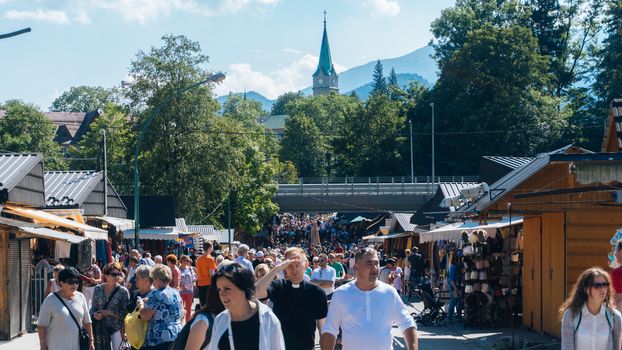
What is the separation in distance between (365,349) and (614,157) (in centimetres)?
663

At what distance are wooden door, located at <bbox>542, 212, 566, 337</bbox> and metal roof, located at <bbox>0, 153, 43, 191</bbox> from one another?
11.1 metres

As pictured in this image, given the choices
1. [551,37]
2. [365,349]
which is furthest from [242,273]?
[551,37]

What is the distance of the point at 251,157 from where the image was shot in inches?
3187

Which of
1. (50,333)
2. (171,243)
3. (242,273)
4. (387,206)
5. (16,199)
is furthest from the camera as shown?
(387,206)

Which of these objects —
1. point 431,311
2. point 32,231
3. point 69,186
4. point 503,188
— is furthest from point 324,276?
point 69,186

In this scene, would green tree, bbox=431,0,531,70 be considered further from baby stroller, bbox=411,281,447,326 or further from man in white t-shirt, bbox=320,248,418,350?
man in white t-shirt, bbox=320,248,418,350

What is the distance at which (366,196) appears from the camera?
77.9 meters

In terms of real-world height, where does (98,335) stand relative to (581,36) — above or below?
below

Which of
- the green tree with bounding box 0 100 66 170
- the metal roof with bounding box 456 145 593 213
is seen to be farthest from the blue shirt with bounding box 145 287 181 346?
the green tree with bounding box 0 100 66 170

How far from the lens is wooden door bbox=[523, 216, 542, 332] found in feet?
68.2

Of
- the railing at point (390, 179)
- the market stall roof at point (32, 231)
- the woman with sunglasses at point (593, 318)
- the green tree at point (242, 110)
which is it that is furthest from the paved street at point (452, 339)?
the green tree at point (242, 110)

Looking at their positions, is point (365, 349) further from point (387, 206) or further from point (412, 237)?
point (387, 206)

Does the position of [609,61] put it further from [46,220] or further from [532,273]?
[46,220]

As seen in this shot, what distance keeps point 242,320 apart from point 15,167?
18149 millimetres
